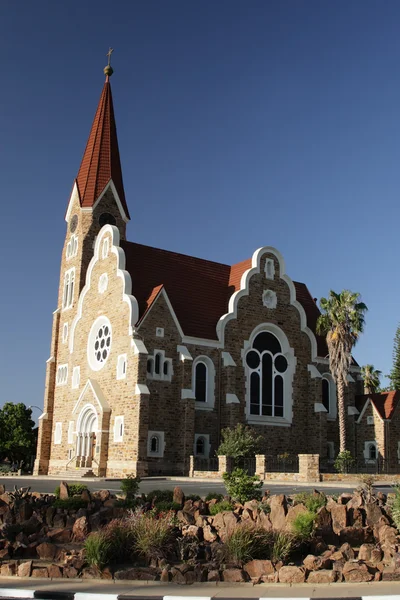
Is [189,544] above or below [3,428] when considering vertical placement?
below

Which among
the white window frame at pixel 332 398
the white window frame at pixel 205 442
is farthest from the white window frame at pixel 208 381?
the white window frame at pixel 332 398

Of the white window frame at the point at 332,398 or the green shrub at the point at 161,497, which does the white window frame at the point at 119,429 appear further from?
the green shrub at the point at 161,497

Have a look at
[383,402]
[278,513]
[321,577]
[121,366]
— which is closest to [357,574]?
[321,577]

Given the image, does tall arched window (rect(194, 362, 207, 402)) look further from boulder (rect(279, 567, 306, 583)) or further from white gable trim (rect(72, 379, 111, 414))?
boulder (rect(279, 567, 306, 583))

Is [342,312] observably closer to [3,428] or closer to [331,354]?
[331,354]

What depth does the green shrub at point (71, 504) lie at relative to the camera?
1484 centimetres

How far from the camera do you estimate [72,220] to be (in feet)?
161

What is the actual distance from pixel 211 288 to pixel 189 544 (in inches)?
1338

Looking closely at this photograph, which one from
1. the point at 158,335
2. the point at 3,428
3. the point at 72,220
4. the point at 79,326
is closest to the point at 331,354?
the point at 158,335

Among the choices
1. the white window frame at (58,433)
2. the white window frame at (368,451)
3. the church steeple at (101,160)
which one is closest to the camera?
the white window frame at (368,451)

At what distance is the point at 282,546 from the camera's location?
35.5 feet

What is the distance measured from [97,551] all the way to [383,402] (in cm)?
3841

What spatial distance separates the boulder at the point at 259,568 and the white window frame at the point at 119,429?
27895 mm

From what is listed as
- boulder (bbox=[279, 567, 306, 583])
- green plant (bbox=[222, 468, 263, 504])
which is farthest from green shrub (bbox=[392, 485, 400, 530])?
green plant (bbox=[222, 468, 263, 504])
